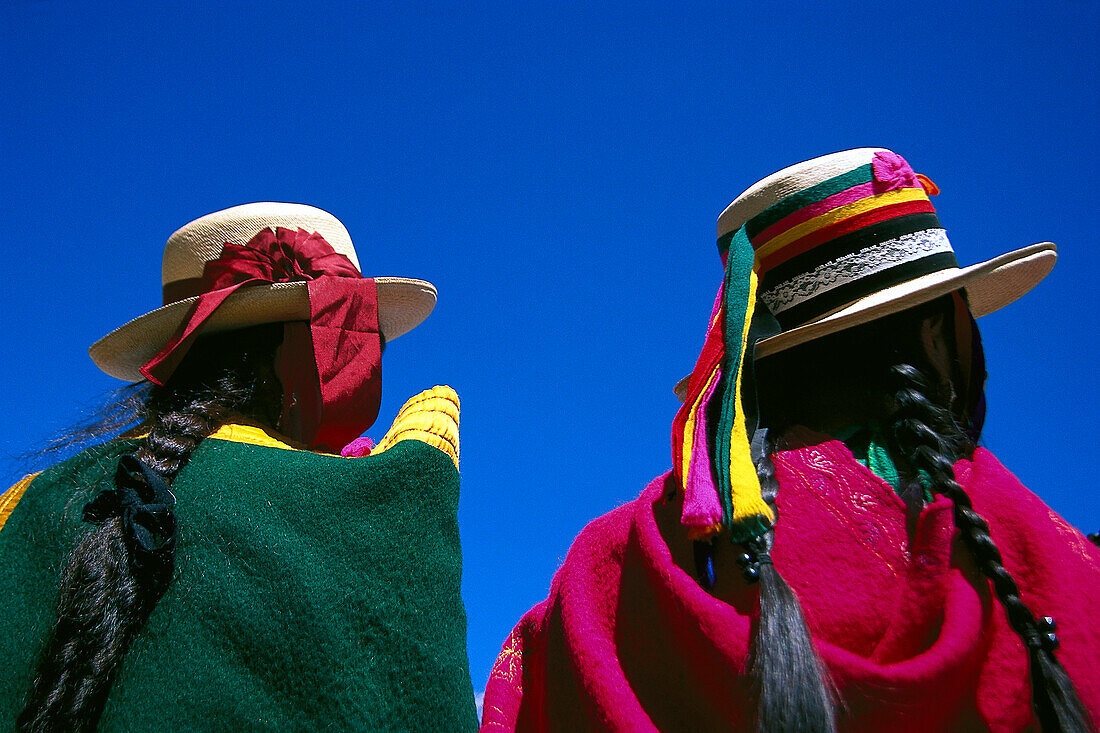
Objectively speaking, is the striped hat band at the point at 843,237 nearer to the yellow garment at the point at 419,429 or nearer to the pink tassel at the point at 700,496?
the pink tassel at the point at 700,496

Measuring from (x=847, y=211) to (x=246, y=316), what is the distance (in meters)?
1.76

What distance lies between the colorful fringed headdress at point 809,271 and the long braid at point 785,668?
0.90ft

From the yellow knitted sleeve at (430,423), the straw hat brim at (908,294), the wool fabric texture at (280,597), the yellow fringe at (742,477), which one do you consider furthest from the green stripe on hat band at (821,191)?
the wool fabric texture at (280,597)

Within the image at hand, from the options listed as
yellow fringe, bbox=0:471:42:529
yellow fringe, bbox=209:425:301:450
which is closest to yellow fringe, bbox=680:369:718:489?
yellow fringe, bbox=209:425:301:450

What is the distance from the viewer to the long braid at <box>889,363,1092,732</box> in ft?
4.70

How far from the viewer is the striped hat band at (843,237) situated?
2.15 meters

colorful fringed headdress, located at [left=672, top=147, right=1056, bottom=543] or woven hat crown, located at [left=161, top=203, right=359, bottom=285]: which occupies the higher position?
woven hat crown, located at [left=161, top=203, right=359, bottom=285]

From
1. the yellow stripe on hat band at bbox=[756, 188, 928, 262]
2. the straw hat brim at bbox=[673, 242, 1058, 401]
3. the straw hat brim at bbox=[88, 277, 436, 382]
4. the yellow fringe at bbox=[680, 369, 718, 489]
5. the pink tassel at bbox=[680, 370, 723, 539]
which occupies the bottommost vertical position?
the pink tassel at bbox=[680, 370, 723, 539]

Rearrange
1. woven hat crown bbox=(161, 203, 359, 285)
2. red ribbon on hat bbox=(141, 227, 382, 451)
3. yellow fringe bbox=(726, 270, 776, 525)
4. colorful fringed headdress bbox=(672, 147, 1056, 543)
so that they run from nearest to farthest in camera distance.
Answer: yellow fringe bbox=(726, 270, 776, 525) → colorful fringed headdress bbox=(672, 147, 1056, 543) → red ribbon on hat bbox=(141, 227, 382, 451) → woven hat crown bbox=(161, 203, 359, 285)

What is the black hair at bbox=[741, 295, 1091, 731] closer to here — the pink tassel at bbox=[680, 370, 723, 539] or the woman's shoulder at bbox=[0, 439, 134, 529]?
the pink tassel at bbox=[680, 370, 723, 539]

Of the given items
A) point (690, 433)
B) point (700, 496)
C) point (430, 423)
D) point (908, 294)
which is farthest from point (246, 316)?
point (908, 294)

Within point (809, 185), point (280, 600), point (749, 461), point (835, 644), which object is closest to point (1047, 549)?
point (835, 644)

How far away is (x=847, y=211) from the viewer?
86.8 inches

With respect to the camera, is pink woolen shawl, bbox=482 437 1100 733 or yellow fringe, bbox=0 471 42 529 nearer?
pink woolen shawl, bbox=482 437 1100 733
